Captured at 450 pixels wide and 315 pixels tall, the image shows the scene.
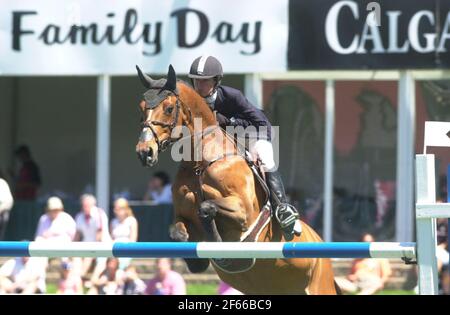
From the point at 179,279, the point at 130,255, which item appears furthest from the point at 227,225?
the point at 179,279

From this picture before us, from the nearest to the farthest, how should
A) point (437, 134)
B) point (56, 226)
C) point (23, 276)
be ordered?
point (437, 134), point (23, 276), point (56, 226)

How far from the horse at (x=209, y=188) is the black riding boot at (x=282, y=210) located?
0.27ft

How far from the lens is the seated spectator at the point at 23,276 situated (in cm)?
1201

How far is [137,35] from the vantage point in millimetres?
15242

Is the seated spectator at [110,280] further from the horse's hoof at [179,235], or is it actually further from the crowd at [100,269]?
the horse's hoof at [179,235]

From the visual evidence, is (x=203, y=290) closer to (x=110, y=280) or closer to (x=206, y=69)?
(x=110, y=280)

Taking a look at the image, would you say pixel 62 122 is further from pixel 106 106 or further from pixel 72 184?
pixel 106 106

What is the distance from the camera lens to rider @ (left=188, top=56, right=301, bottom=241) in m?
8.11

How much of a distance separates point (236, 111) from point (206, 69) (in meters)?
0.44

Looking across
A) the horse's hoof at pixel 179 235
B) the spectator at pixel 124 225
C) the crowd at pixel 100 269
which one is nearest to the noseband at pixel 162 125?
the horse's hoof at pixel 179 235

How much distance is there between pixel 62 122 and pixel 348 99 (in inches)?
274

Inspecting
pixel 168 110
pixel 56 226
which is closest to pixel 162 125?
pixel 168 110

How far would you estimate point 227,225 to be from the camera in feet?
26.2

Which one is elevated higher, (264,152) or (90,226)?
(264,152)
